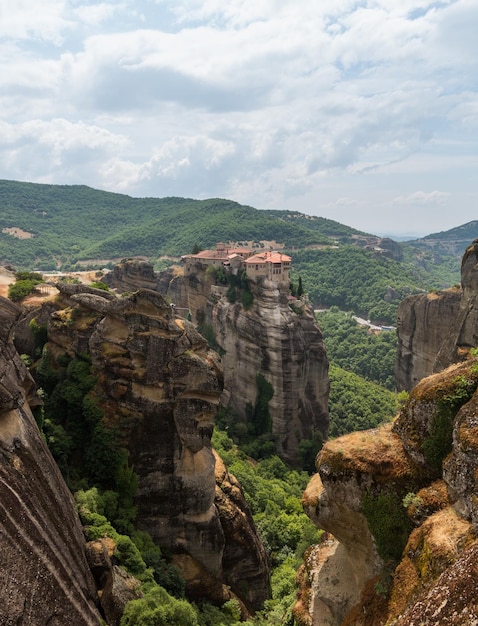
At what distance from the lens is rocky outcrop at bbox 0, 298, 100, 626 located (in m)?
12.6

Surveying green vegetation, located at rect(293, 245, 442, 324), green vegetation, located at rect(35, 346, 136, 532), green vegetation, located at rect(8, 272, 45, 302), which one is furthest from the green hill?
green vegetation, located at rect(35, 346, 136, 532)

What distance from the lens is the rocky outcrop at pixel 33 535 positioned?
12562 mm

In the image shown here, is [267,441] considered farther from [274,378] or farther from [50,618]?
[50,618]

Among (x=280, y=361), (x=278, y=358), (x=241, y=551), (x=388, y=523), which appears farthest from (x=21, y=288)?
(x=388, y=523)

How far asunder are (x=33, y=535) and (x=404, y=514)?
35.2 feet

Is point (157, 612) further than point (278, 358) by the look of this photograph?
No

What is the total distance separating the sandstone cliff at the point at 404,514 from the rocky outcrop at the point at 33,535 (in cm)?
805

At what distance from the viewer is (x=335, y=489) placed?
1570 centimetres

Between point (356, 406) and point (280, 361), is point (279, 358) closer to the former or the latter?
point (280, 361)

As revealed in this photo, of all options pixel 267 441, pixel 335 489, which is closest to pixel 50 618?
pixel 335 489

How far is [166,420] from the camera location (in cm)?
2633

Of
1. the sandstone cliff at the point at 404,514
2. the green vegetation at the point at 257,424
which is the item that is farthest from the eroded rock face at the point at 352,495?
the green vegetation at the point at 257,424

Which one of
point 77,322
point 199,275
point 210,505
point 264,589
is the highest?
point 199,275

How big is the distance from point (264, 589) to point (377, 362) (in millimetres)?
69281
